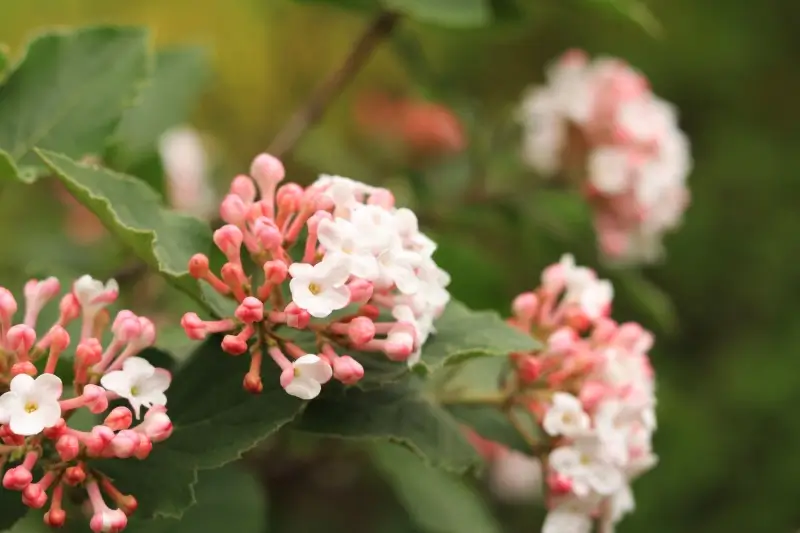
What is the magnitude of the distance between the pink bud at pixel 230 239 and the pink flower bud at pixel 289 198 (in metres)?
0.03

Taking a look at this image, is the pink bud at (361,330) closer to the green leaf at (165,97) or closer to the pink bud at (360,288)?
the pink bud at (360,288)

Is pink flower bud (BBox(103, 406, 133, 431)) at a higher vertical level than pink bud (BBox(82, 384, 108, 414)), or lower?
lower

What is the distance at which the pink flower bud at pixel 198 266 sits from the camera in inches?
18.2

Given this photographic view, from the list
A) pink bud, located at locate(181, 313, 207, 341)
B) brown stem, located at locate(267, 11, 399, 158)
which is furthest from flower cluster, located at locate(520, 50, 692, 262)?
pink bud, located at locate(181, 313, 207, 341)

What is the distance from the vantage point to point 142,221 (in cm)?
51

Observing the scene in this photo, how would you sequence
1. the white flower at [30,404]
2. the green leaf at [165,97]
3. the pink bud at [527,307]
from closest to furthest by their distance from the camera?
the white flower at [30,404] → the pink bud at [527,307] → the green leaf at [165,97]

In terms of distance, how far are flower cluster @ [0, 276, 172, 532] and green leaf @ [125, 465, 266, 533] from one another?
7.4 inches

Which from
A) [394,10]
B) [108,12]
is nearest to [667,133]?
[394,10]

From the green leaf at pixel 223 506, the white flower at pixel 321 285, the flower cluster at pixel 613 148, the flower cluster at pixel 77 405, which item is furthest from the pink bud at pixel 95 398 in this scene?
the flower cluster at pixel 613 148

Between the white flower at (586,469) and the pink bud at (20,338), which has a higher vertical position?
the pink bud at (20,338)

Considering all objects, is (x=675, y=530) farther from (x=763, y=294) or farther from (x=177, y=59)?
(x=177, y=59)

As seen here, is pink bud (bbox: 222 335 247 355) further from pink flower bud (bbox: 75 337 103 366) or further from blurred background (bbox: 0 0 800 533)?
blurred background (bbox: 0 0 800 533)

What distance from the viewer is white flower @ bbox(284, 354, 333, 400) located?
440mm

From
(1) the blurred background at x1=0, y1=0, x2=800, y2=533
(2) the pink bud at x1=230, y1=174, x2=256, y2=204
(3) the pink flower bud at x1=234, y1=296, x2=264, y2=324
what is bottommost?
(1) the blurred background at x1=0, y1=0, x2=800, y2=533
